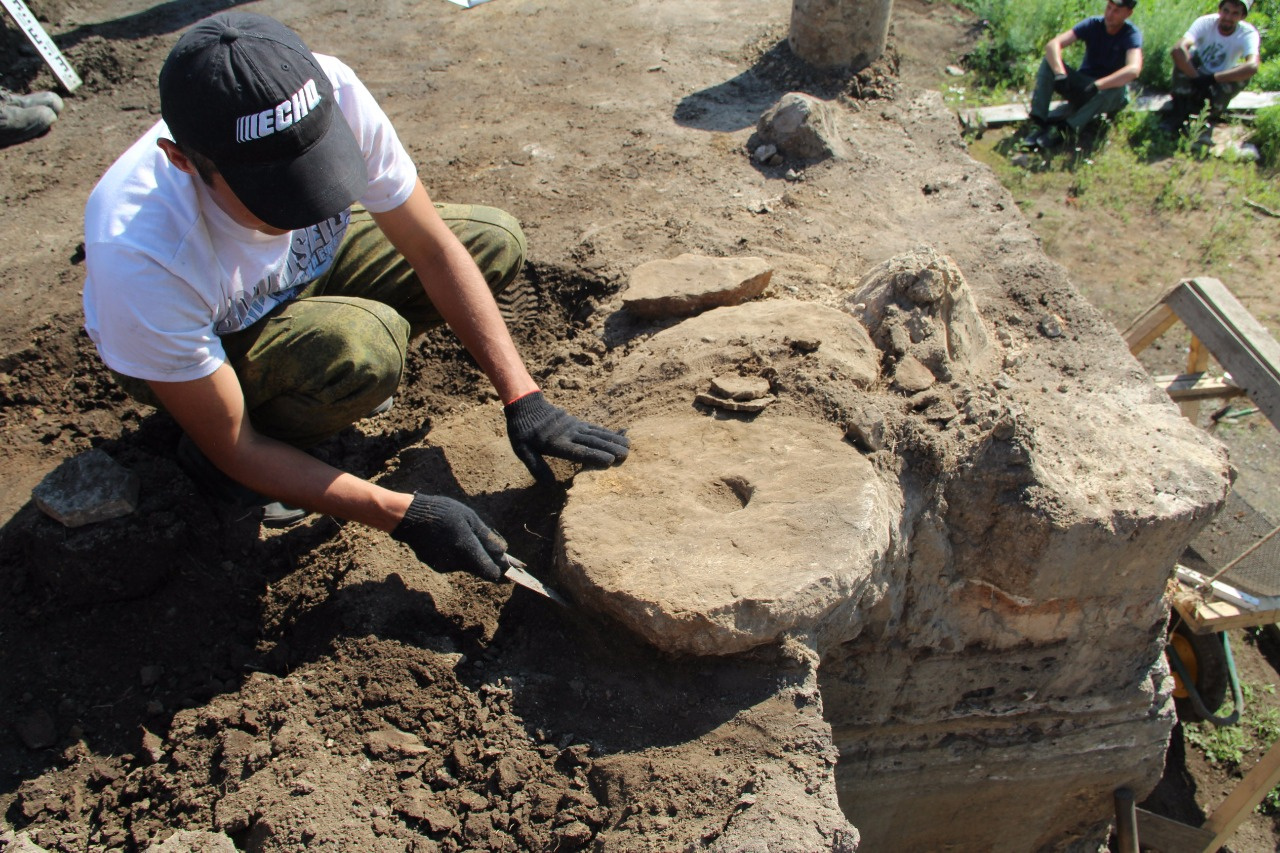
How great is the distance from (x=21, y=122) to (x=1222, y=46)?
646cm

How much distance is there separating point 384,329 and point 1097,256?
13.3ft

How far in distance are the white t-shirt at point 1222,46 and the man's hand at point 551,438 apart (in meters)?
5.38

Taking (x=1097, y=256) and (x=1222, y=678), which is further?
(x=1097, y=256)

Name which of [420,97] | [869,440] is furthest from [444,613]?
[420,97]

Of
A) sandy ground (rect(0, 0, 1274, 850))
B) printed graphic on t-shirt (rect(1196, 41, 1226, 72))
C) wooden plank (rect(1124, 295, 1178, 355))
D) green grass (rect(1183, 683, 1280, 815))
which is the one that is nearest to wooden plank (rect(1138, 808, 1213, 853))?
green grass (rect(1183, 683, 1280, 815))

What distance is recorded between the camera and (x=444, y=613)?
6.94ft

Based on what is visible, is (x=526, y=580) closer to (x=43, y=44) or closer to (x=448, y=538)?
(x=448, y=538)

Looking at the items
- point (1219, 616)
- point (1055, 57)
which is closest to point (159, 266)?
point (1219, 616)

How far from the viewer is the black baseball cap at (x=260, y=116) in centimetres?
170

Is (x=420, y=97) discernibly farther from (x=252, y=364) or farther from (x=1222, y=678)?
(x=1222, y=678)

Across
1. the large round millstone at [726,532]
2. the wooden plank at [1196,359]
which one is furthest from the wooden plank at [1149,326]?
the large round millstone at [726,532]

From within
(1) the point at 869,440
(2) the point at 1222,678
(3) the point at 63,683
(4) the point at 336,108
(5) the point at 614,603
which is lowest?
(2) the point at 1222,678

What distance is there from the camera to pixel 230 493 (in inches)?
93.5

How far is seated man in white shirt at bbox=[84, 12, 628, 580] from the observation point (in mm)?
1753
